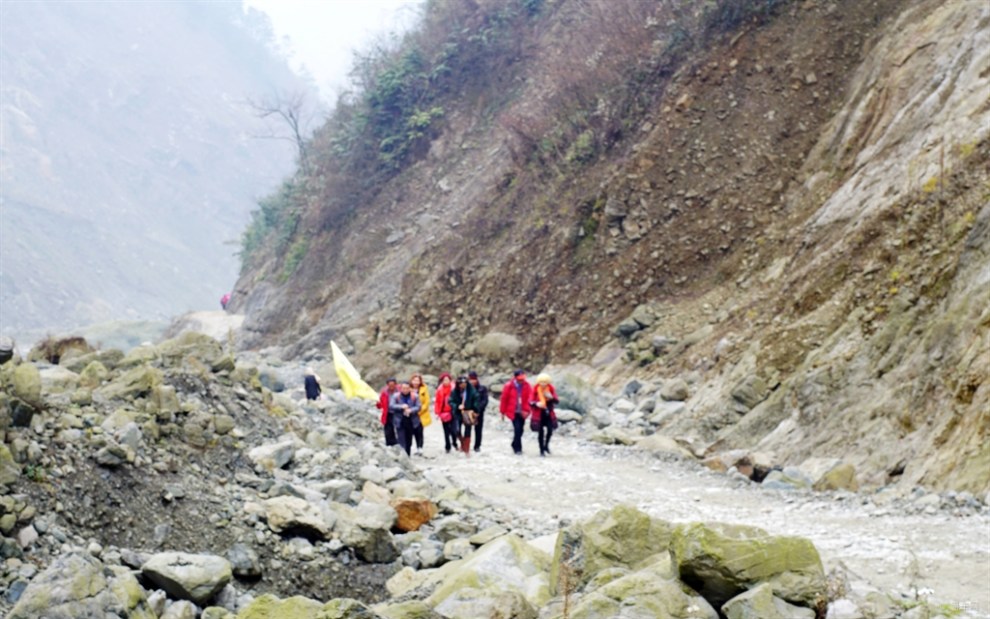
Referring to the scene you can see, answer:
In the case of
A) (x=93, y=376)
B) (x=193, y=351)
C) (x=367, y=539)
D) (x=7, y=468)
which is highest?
(x=193, y=351)

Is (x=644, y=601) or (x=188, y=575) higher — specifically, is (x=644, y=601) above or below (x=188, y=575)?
below

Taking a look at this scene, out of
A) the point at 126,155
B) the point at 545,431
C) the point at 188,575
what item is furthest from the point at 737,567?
the point at 126,155

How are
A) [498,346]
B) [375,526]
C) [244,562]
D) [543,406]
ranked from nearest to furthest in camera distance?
[244,562] → [375,526] → [543,406] → [498,346]

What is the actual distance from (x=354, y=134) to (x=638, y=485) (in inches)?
1256

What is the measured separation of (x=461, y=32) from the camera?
4256 cm

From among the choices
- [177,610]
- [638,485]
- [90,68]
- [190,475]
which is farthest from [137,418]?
[90,68]

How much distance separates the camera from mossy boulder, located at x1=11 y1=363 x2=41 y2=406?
8.64 metres

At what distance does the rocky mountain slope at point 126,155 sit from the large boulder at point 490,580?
7622 cm

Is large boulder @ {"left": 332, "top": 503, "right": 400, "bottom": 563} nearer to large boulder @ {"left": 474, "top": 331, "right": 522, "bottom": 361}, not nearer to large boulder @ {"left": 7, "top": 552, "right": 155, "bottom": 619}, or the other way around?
large boulder @ {"left": 7, "top": 552, "right": 155, "bottom": 619}

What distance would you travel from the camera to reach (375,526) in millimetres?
9258

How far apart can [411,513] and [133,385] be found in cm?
327

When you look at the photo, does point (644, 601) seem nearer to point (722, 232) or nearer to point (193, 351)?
point (193, 351)

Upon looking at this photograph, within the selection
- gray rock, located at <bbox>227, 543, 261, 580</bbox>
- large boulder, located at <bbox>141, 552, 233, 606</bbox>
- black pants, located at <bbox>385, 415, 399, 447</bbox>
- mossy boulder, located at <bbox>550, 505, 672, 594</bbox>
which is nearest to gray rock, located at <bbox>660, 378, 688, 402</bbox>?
black pants, located at <bbox>385, 415, 399, 447</bbox>

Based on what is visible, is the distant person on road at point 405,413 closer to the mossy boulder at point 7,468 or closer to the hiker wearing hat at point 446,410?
the hiker wearing hat at point 446,410
